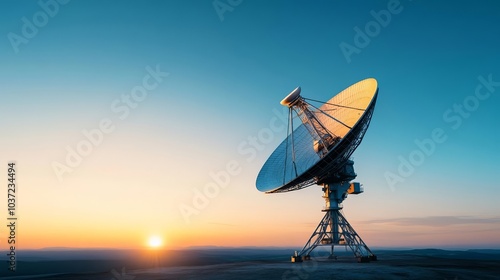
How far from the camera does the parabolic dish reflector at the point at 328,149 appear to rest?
4462cm

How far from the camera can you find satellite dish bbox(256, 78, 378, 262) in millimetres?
46625

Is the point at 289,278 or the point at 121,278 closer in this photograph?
the point at 289,278

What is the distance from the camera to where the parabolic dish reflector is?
44625 mm

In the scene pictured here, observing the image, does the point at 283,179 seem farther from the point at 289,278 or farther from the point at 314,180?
the point at 289,278

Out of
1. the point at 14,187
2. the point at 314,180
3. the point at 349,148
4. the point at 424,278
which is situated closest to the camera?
the point at 424,278

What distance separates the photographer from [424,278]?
97.5ft

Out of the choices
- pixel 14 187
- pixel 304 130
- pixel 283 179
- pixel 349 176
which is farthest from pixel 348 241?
pixel 14 187

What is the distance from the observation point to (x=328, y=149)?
48094 mm

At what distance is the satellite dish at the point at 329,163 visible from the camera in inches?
1836

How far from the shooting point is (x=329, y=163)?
46.0m

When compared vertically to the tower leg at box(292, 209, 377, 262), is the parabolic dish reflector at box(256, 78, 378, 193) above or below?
above

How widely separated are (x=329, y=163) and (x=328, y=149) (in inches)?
113

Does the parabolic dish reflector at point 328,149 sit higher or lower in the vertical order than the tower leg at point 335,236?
higher

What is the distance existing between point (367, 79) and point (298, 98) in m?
10.3
